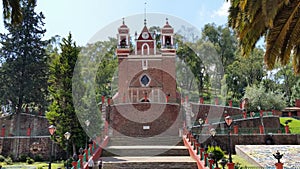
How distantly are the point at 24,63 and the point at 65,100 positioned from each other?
10216 millimetres

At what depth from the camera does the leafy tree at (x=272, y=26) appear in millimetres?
5902

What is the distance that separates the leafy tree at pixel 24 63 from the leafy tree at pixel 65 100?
800cm

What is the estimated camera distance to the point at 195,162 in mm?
12852

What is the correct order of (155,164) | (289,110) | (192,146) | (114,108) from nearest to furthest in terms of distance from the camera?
(155,164)
(192,146)
(114,108)
(289,110)

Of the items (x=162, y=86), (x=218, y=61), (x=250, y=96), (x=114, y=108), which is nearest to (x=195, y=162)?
(x=114, y=108)

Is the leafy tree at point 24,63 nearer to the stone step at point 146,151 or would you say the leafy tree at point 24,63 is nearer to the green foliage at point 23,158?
the green foliage at point 23,158

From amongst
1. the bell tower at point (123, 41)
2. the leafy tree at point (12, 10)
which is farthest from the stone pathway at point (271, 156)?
the bell tower at point (123, 41)

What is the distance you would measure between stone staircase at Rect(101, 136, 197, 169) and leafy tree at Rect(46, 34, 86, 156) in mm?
2443

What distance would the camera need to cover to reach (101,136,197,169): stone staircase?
41.5ft

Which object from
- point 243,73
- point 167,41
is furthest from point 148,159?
point 243,73

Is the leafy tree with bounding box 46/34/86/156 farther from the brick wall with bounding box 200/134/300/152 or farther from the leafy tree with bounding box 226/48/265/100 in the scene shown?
the leafy tree with bounding box 226/48/265/100

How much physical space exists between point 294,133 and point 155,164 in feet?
45.7

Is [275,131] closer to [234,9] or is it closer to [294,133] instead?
[294,133]

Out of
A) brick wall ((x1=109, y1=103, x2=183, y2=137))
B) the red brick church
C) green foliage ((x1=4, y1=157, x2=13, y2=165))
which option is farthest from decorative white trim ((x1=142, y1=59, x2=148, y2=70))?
A: green foliage ((x1=4, y1=157, x2=13, y2=165))
